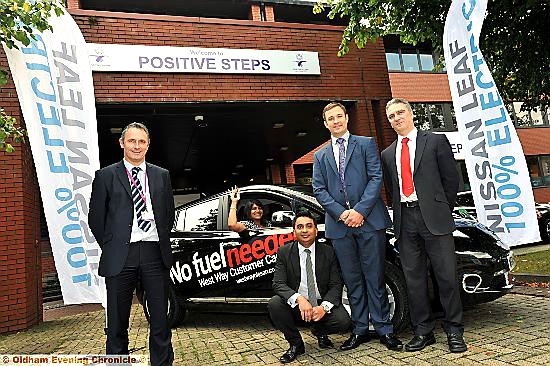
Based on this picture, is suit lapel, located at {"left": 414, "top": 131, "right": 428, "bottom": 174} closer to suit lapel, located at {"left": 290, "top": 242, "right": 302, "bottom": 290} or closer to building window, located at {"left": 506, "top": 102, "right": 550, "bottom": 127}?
suit lapel, located at {"left": 290, "top": 242, "right": 302, "bottom": 290}

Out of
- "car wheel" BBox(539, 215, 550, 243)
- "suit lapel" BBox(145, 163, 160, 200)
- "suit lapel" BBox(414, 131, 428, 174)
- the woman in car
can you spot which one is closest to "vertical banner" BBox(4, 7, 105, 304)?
the woman in car

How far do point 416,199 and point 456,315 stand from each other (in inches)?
39.5

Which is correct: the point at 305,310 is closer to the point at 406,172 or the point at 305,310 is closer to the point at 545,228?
the point at 406,172

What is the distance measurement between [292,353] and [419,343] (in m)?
1.08

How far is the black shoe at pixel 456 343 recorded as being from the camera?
3443 millimetres

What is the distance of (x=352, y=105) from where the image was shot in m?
9.00

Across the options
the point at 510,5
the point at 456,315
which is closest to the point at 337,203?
the point at 456,315

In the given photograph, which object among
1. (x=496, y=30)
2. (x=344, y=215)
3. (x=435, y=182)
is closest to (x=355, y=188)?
(x=344, y=215)

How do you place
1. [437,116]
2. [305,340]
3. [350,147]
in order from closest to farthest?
[350,147] → [305,340] → [437,116]

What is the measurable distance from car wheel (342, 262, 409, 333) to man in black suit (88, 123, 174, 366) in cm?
202

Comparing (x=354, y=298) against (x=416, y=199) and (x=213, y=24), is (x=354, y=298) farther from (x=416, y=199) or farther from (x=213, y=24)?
(x=213, y=24)

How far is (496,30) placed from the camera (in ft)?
28.6

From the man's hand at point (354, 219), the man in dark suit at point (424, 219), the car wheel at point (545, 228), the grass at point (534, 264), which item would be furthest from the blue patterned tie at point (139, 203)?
the car wheel at point (545, 228)

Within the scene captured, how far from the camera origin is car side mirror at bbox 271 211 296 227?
4668 mm
